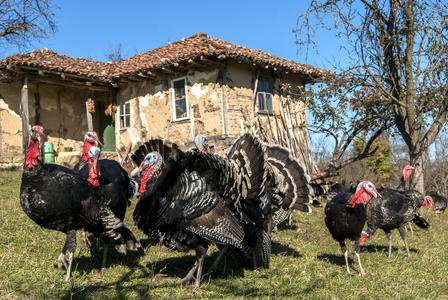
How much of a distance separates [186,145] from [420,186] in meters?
6.79

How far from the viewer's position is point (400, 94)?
1008 centimetres

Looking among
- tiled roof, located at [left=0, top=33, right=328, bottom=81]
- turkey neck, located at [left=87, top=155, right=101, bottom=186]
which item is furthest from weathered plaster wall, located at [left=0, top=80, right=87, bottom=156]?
turkey neck, located at [left=87, top=155, right=101, bottom=186]

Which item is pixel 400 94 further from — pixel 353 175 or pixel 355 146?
pixel 355 146

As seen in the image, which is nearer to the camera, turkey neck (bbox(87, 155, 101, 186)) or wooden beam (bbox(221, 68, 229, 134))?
turkey neck (bbox(87, 155, 101, 186))

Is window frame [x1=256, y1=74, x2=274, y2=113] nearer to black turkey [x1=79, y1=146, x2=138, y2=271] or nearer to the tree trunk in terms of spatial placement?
the tree trunk

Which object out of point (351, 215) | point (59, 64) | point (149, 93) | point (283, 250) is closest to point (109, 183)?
point (283, 250)

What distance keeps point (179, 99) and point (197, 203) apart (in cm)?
1077

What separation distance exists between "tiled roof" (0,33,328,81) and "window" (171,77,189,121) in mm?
1030

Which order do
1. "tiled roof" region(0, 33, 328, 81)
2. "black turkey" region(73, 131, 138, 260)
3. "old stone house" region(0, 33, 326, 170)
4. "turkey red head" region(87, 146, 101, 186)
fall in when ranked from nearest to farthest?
"turkey red head" region(87, 146, 101, 186)
"black turkey" region(73, 131, 138, 260)
"tiled roof" region(0, 33, 328, 81)
"old stone house" region(0, 33, 326, 170)

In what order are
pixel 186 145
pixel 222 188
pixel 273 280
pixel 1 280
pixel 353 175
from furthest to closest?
pixel 353 175 < pixel 186 145 < pixel 273 280 < pixel 222 188 < pixel 1 280

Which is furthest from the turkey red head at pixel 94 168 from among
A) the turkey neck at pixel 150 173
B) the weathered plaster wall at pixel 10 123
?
the weathered plaster wall at pixel 10 123

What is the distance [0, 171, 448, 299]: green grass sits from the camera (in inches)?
163

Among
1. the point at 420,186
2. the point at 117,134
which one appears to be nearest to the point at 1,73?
the point at 117,134

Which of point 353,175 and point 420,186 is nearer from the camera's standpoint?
point 420,186
